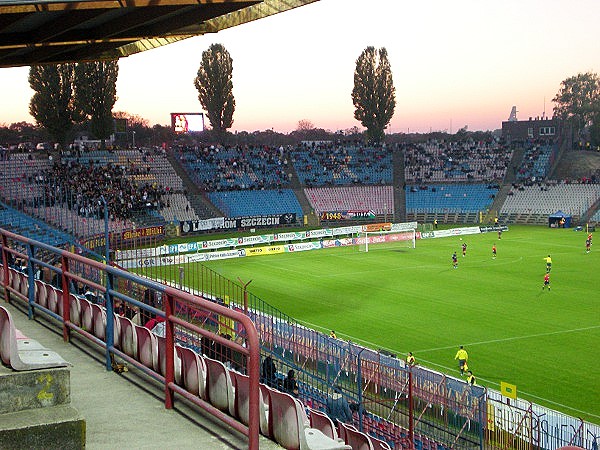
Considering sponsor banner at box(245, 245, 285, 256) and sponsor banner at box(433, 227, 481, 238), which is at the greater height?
sponsor banner at box(245, 245, 285, 256)

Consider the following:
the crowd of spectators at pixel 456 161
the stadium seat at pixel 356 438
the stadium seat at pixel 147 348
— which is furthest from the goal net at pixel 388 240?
the stadium seat at pixel 147 348

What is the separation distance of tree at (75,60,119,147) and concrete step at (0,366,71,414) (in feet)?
279

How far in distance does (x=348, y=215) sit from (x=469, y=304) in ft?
147

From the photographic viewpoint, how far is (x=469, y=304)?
41406 millimetres

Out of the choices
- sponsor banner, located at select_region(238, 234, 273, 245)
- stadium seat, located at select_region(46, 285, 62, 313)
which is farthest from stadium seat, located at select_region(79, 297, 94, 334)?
sponsor banner, located at select_region(238, 234, 273, 245)

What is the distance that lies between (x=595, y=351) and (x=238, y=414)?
92.7 ft

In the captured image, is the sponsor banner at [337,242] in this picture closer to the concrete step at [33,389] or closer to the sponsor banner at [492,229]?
the sponsor banner at [492,229]

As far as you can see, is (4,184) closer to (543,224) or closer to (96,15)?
(96,15)

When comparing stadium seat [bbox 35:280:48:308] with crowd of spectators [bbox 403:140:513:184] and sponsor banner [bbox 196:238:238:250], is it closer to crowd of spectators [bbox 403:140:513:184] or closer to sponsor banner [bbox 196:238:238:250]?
sponsor banner [bbox 196:238:238:250]

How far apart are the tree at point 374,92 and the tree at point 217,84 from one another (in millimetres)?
18842

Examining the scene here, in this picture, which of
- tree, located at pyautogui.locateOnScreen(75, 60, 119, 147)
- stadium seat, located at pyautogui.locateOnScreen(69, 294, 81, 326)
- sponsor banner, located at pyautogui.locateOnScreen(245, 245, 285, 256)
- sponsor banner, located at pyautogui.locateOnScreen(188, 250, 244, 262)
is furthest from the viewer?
tree, located at pyautogui.locateOnScreen(75, 60, 119, 147)

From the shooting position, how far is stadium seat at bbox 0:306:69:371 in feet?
18.4

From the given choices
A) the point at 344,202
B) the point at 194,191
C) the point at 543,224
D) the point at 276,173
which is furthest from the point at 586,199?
the point at 194,191

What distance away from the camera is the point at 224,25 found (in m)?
9.90
